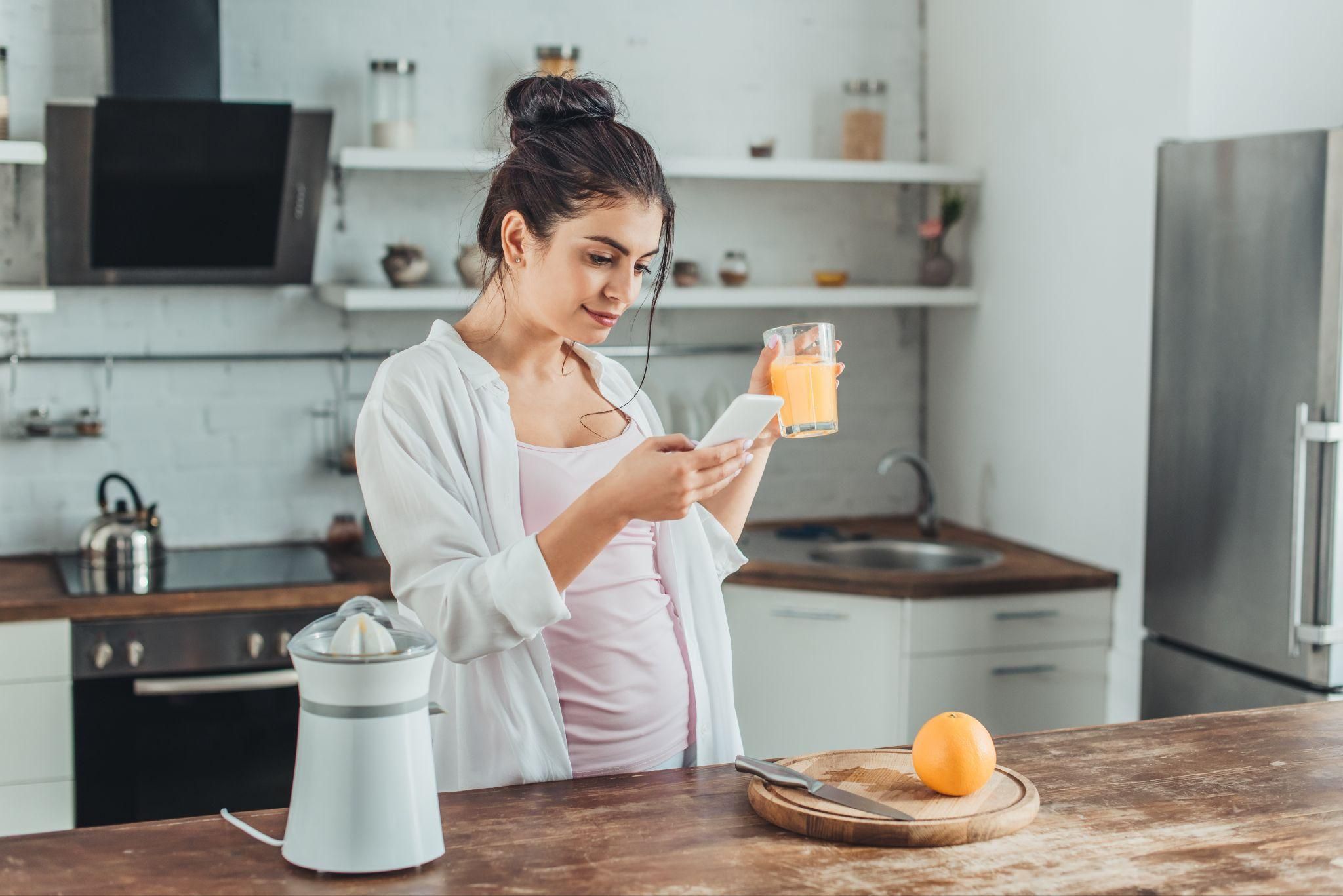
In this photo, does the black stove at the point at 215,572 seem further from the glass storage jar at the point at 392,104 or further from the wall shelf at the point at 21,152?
the glass storage jar at the point at 392,104

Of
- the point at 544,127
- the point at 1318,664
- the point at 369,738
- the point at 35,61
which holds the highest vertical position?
the point at 35,61

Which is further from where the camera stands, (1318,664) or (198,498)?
(198,498)

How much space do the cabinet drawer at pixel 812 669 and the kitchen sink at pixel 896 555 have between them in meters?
0.37

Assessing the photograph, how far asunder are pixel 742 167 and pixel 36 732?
85.1 inches

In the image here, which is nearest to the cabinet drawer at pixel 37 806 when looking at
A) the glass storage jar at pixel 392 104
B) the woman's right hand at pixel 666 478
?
the glass storage jar at pixel 392 104

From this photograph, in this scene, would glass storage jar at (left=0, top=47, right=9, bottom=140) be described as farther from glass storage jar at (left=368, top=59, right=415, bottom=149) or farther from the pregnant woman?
the pregnant woman

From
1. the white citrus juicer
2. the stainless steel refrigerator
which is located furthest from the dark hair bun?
the stainless steel refrigerator

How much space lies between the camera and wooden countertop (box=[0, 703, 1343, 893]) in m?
1.26

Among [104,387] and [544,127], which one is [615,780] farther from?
[104,387]

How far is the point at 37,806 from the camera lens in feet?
9.33

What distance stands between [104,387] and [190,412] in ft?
0.70

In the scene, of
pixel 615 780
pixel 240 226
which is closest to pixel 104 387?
pixel 240 226

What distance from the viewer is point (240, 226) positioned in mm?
3268

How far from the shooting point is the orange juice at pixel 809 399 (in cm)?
164
